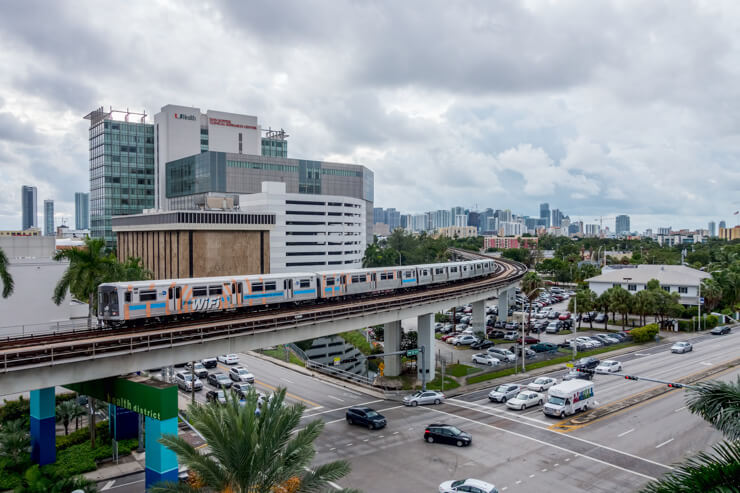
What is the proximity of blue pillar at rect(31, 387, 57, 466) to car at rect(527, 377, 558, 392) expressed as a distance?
35.1m

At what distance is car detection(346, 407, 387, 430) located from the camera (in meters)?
35.7

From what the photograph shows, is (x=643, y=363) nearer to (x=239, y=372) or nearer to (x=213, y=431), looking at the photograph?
(x=239, y=372)

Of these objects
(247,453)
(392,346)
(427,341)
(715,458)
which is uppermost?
(715,458)

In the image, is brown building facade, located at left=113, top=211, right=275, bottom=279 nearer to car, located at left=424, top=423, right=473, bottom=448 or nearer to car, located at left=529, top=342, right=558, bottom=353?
car, located at left=529, top=342, right=558, bottom=353

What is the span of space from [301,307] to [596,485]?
83.3 ft

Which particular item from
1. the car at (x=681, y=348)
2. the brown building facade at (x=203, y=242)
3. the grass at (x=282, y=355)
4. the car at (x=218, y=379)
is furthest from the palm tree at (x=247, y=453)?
the brown building facade at (x=203, y=242)

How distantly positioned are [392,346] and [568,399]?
724 inches

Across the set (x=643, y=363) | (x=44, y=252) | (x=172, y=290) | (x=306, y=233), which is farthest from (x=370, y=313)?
(x=306, y=233)

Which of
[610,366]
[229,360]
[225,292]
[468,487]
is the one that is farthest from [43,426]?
[610,366]

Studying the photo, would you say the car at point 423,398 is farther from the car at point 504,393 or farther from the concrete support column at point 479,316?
the concrete support column at point 479,316

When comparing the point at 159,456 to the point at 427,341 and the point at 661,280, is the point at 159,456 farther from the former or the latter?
the point at 661,280

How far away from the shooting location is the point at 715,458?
9.93 metres

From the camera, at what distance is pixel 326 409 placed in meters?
40.5

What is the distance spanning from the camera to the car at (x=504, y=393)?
139 feet
